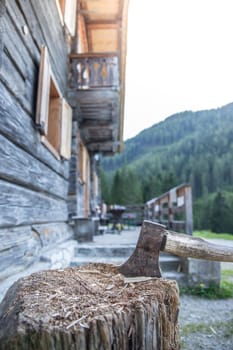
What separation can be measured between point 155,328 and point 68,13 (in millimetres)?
5183

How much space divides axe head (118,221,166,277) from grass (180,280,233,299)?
221 cm

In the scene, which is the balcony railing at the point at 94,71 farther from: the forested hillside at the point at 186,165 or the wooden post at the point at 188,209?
the forested hillside at the point at 186,165

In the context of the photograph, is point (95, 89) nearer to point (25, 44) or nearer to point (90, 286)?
point (25, 44)

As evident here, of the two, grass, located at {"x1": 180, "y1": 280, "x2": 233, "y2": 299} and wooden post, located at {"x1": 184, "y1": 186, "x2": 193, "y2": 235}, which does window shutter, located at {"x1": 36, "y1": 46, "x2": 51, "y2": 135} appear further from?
grass, located at {"x1": 180, "y1": 280, "x2": 233, "y2": 299}

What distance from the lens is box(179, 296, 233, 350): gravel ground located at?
2.03m

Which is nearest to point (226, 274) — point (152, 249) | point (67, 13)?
point (152, 249)

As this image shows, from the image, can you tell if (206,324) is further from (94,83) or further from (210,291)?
(94,83)

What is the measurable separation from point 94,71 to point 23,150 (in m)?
3.13

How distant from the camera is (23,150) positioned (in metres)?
2.53

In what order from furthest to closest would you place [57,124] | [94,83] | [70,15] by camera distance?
[94,83]
[70,15]
[57,124]

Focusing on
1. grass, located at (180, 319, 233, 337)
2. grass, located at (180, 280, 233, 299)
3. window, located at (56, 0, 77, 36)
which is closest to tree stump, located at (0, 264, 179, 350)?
grass, located at (180, 319, 233, 337)

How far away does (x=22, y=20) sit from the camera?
2518mm

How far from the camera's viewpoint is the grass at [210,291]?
10.5 feet

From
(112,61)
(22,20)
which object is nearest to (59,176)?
(22,20)
